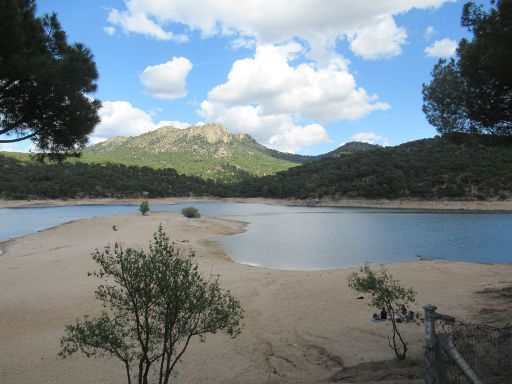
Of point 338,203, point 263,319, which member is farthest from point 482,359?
point 338,203

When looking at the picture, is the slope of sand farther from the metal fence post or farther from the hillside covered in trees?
the hillside covered in trees

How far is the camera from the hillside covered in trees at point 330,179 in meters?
88.3

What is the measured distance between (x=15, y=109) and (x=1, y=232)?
46.3 metres

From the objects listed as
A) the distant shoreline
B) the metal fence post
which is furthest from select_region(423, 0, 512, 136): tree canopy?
the distant shoreline

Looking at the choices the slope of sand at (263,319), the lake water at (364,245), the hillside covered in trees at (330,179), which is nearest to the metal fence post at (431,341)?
the slope of sand at (263,319)

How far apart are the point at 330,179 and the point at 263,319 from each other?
110m

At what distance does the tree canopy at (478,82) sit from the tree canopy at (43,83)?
9091mm

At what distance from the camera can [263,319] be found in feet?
42.0

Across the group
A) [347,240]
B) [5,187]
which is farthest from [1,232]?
[5,187]

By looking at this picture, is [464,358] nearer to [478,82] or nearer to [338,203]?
[478,82]

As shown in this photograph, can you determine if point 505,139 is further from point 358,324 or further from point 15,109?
point 15,109

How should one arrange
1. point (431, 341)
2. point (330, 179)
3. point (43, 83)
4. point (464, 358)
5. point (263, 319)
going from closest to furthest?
point (431, 341)
point (464, 358)
point (43, 83)
point (263, 319)
point (330, 179)

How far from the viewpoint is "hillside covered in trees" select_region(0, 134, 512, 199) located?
290 ft

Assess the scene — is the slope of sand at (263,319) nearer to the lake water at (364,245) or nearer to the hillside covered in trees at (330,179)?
the lake water at (364,245)
